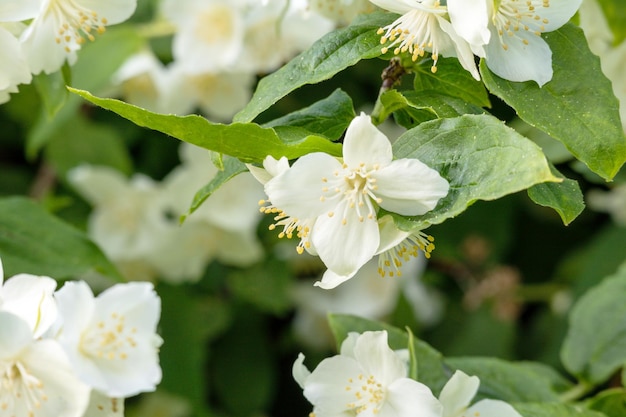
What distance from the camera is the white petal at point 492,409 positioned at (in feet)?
2.91

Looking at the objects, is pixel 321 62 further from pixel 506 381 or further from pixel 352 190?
pixel 506 381

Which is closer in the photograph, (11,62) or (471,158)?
(471,158)

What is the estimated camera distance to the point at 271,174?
81 centimetres

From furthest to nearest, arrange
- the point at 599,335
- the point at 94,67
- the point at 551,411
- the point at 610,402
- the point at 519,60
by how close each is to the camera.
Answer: the point at 94,67 → the point at 599,335 → the point at 610,402 → the point at 551,411 → the point at 519,60

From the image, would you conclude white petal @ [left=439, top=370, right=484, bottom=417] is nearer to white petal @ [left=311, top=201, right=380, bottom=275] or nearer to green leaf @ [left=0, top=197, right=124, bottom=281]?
white petal @ [left=311, top=201, right=380, bottom=275]

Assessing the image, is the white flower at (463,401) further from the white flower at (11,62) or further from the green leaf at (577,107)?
the white flower at (11,62)

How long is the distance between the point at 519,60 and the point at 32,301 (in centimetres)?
49

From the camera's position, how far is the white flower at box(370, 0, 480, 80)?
81cm

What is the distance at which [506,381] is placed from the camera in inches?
43.6

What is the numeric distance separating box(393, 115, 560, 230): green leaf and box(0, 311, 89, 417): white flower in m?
0.30

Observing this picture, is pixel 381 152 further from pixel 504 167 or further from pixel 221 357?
pixel 221 357

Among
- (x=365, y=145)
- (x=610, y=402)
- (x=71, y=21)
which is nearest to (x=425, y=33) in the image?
(x=365, y=145)

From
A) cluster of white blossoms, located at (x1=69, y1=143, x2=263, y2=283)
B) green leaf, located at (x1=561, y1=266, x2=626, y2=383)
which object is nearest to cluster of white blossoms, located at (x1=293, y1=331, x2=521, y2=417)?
green leaf, located at (x1=561, y1=266, x2=626, y2=383)

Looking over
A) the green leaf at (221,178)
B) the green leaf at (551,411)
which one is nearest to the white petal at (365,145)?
the green leaf at (221,178)
